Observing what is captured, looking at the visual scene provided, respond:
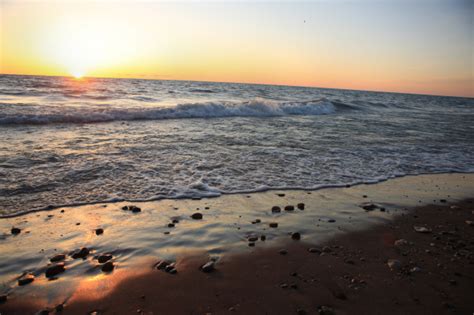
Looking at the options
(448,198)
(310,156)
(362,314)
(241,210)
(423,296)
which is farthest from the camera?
(310,156)

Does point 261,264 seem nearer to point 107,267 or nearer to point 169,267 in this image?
point 169,267

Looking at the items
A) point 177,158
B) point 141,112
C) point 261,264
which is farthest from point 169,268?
point 141,112

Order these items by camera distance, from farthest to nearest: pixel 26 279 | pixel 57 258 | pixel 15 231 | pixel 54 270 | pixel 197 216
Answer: pixel 197 216 < pixel 15 231 < pixel 57 258 < pixel 54 270 < pixel 26 279

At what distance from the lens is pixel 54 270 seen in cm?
349

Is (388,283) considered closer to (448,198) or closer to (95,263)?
(95,263)

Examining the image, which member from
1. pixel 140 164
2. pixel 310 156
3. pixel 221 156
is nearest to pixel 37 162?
pixel 140 164

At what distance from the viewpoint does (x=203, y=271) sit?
3619 millimetres

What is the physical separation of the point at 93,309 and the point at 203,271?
1176 millimetres

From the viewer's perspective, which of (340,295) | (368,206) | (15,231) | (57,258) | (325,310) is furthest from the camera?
(368,206)

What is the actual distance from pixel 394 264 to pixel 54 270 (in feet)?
13.1

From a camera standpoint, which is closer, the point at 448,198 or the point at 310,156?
the point at 448,198

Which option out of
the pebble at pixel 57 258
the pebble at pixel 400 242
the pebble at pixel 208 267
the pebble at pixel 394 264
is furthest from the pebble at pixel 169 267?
the pebble at pixel 400 242

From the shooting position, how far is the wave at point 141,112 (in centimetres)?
1500

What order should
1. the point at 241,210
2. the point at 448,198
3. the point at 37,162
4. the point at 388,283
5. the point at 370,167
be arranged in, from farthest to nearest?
the point at 370,167 < the point at 37,162 < the point at 448,198 < the point at 241,210 < the point at 388,283
